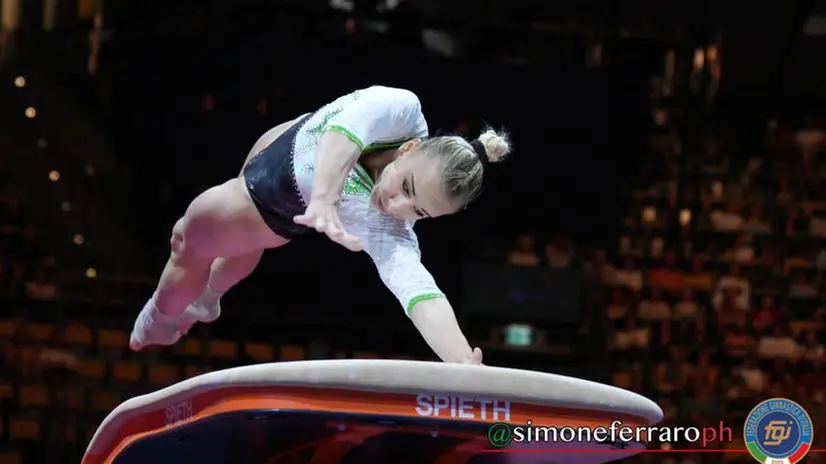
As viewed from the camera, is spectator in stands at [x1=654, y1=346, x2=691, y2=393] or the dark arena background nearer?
the dark arena background

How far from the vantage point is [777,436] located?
2.29 meters

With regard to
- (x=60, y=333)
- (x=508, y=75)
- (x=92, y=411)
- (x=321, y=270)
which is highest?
(x=508, y=75)

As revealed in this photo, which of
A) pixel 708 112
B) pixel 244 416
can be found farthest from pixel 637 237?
pixel 244 416

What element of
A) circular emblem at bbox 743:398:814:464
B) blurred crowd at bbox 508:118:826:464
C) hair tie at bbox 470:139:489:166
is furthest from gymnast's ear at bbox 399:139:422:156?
blurred crowd at bbox 508:118:826:464

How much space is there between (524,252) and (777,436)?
2.86 metres

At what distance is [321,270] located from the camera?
4.79 metres

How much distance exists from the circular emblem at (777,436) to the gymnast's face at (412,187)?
3.17ft

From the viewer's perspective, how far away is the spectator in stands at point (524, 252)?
498 cm

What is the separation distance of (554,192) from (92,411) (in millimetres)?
2537

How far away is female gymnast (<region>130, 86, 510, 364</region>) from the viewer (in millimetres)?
1818

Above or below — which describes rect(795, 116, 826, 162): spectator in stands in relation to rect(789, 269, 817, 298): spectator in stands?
above

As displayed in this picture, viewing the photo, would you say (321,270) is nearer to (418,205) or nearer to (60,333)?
(60,333)

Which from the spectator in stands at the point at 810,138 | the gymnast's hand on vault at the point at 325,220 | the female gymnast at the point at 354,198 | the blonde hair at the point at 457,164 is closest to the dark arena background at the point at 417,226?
the spectator in stands at the point at 810,138

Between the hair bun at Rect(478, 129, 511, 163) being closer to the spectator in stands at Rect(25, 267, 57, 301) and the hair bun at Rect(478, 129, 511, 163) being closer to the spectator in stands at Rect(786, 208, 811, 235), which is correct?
the spectator in stands at Rect(25, 267, 57, 301)
